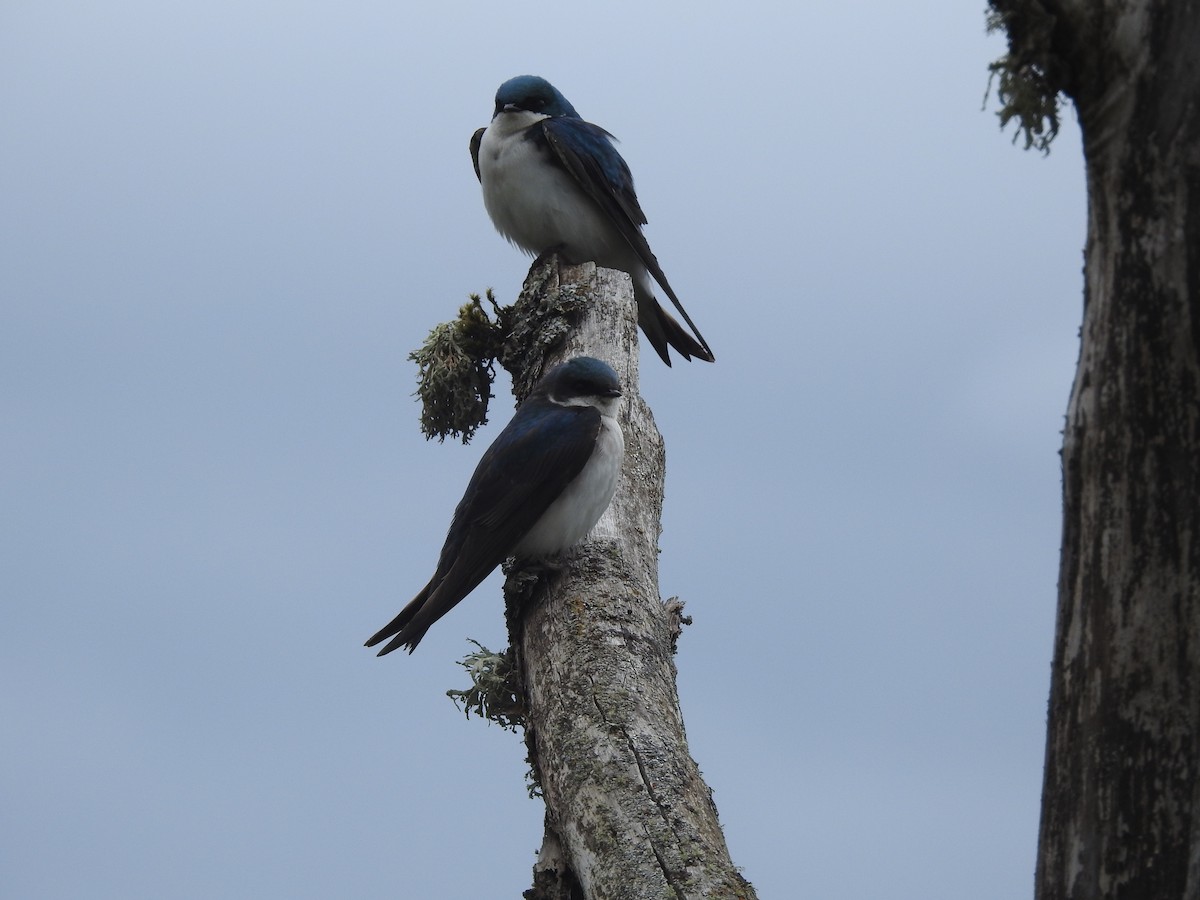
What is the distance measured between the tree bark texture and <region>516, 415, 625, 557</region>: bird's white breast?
0.06 m

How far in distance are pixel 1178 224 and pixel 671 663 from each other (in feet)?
7.41

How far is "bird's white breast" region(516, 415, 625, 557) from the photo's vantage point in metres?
4.39

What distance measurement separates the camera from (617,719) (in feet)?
11.2

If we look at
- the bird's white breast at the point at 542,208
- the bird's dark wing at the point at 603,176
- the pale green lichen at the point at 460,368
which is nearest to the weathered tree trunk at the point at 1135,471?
the pale green lichen at the point at 460,368

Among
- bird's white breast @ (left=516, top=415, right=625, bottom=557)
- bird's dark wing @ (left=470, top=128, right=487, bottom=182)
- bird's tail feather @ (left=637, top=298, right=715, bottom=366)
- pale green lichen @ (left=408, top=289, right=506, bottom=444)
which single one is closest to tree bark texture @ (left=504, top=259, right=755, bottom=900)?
bird's white breast @ (left=516, top=415, right=625, bottom=557)

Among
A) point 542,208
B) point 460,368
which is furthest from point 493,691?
point 542,208

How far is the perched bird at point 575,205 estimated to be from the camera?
6.86 metres

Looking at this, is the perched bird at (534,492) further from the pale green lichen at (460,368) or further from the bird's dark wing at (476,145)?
the bird's dark wing at (476,145)

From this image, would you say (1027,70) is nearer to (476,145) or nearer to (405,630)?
(405,630)

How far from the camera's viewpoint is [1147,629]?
2.04m

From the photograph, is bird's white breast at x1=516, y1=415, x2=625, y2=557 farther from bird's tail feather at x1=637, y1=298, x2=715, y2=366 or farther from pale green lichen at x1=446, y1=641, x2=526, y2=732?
bird's tail feather at x1=637, y1=298, x2=715, y2=366

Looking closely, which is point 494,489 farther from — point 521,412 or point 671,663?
point 671,663

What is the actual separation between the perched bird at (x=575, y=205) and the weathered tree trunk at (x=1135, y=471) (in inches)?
182

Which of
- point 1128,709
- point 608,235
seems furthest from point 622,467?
point 1128,709
